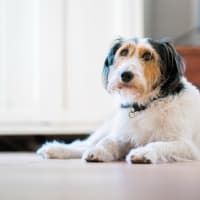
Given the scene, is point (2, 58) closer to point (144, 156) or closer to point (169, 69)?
point (169, 69)

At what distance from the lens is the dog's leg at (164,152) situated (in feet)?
5.41

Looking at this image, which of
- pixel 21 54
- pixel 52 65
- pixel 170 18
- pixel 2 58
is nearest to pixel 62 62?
pixel 52 65

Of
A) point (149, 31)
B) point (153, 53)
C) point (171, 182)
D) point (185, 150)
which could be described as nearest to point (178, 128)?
point (185, 150)

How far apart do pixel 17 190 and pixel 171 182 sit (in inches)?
12.0

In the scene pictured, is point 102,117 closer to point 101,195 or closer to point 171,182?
point 171,182

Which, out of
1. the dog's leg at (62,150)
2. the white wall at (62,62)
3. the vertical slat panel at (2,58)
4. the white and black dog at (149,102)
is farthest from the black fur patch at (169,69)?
the vertical slat panel at (2,58)

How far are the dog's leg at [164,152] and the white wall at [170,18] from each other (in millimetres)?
2078

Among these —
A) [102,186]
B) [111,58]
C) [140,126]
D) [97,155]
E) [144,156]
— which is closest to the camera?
[102,186]

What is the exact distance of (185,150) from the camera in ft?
5.80

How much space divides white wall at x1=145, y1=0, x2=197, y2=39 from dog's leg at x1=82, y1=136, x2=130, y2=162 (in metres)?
1.96

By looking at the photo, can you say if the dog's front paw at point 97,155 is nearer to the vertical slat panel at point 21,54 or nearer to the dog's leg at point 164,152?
the dog's leg at point 164,152

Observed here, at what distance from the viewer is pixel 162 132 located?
1836 mm

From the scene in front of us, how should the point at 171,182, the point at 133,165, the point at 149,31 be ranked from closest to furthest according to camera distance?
the point at 171,182, the point at 133,165, the point at 149,31

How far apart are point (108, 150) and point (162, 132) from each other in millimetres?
192
